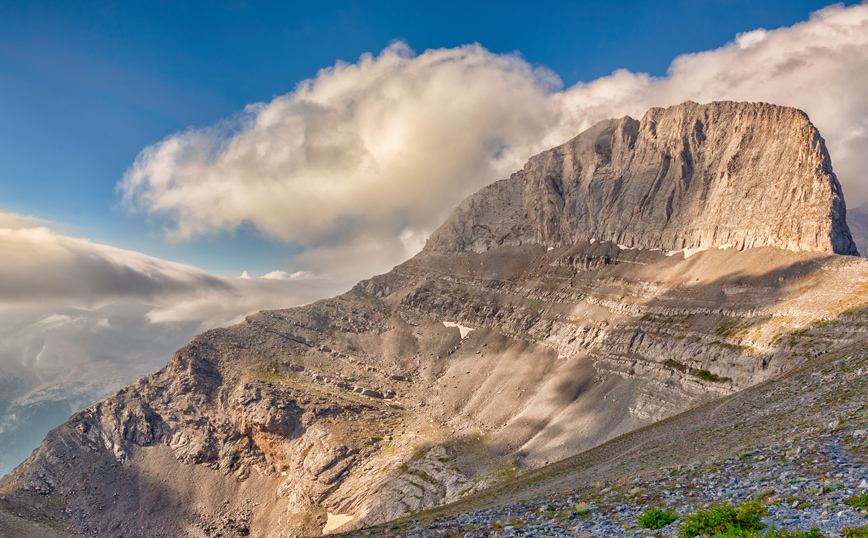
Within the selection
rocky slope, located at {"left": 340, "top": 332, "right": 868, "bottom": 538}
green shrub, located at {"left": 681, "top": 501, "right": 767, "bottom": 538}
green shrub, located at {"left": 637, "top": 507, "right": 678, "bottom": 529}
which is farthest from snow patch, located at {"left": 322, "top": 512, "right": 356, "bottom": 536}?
green shrub, located at {"left": 681, "top": 501, "right": 767, "bottom": 538}

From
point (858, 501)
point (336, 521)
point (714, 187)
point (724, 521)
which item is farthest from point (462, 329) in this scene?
point (858, 501)

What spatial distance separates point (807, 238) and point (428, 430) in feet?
383

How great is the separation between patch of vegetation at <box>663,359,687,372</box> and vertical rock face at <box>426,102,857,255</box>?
156ft

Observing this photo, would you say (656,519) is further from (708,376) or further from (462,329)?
(462,329)

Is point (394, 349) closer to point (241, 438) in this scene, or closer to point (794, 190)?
point (241, 438)

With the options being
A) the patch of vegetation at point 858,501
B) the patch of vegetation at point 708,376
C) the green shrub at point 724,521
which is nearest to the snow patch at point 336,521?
the patch of vegetation at point 708,376

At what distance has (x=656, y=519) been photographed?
15.1 meters

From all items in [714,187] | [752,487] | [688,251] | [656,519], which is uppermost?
[714,187]

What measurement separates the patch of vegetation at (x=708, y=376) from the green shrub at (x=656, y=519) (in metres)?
98.4

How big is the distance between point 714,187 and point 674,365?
77.0 metres

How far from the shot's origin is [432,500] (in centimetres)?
9938

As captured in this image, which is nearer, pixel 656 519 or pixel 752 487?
pixel 656 519

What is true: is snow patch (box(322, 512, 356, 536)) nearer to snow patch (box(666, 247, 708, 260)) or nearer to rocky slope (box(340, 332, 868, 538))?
rocky slope (box(340, 332, 868, 538))

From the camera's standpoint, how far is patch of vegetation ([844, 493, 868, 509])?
12391 millimetres
